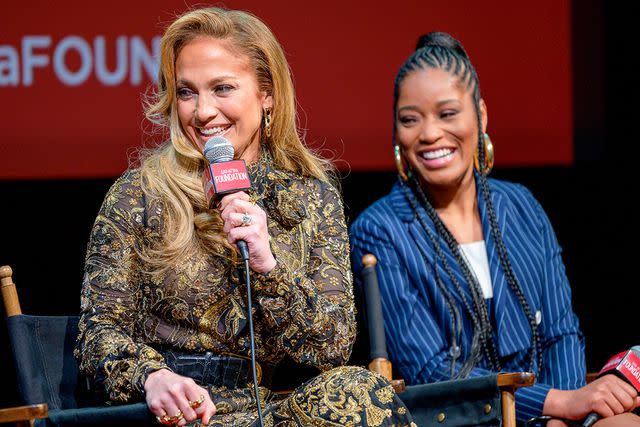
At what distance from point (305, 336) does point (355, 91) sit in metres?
1.67

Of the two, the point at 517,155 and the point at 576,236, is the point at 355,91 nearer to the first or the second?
the point at 517,155

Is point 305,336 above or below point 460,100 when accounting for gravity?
below

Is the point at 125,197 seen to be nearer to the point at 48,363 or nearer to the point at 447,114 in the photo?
the point at 48,363

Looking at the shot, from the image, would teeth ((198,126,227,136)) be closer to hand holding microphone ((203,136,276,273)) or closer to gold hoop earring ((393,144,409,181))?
hand holding microphone ((203,136,276,273))

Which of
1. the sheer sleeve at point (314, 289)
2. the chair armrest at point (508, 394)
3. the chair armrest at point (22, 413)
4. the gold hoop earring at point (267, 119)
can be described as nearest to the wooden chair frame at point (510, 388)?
the chair armrest at point (508, 394)

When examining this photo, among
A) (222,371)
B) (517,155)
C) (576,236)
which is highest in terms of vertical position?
(517,155)

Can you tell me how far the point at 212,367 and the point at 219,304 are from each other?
15 centimetres

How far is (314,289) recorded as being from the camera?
249 cm

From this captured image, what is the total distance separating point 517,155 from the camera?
3969 mm

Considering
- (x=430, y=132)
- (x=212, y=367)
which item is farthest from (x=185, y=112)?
(x=430, y=132)

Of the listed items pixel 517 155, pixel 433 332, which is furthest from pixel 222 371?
pixel 517 155

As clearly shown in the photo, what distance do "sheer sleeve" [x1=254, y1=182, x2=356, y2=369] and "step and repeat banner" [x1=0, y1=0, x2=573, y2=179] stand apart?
0.94 metres

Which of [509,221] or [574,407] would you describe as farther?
[509,221]

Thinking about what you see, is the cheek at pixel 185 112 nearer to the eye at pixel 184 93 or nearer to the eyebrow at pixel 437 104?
the eye at pixel 184 93
